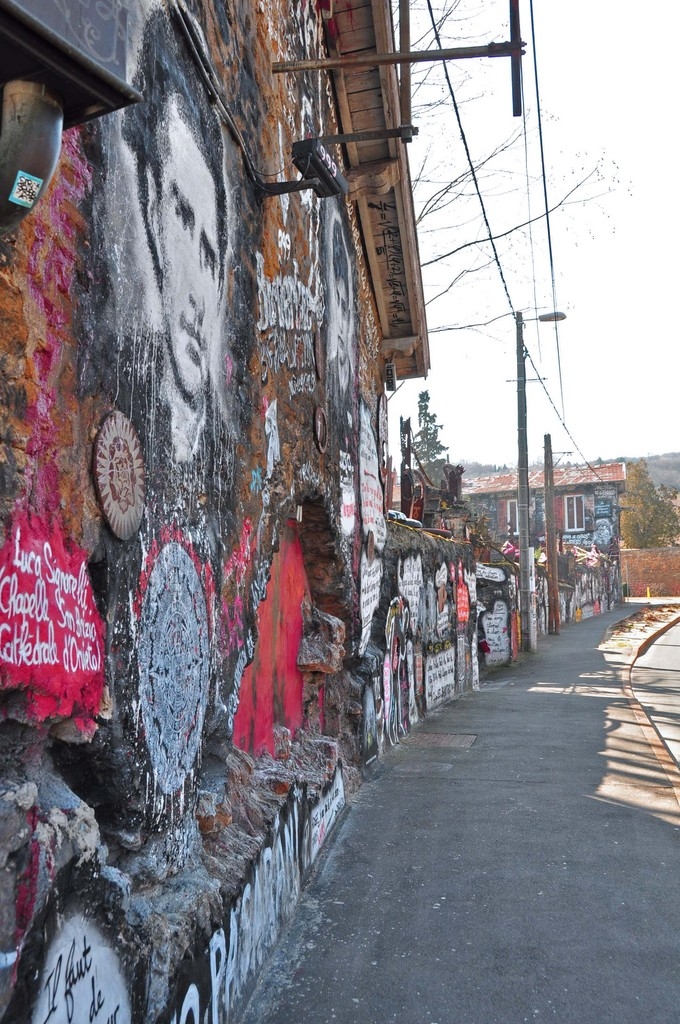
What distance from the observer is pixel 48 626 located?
2.31 m

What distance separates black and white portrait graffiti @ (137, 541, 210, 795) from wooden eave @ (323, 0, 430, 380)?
17.2 ft

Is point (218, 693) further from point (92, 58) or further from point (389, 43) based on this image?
point (389, 43)

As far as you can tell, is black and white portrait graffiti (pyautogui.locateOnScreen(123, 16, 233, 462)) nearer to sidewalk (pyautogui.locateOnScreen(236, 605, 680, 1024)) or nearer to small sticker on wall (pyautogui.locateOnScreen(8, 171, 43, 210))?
small sticker on wall (pyautogui.locateOnScreen(8, 171, 43, 210))

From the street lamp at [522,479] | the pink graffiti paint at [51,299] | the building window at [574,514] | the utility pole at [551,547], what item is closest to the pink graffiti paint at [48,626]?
the pink graffiti paint at [51,299]

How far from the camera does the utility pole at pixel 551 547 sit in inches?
1009

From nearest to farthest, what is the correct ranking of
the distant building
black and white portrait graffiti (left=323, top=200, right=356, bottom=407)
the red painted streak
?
the red painted streak → black and white portrait graffiti (left=323, top=200, right=356, bottom=407) → the distant building

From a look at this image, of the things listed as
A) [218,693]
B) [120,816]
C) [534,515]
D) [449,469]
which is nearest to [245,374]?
[218,693]

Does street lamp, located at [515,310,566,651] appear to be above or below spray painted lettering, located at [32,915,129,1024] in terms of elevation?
above

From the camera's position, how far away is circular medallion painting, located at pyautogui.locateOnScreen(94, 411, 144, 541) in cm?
263

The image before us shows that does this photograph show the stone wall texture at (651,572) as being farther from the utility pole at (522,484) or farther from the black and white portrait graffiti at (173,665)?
the black and white portrait graffiti at (173,665)

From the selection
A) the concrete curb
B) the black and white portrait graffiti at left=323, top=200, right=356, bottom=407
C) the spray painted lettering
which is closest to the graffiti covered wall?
the spray painted lettering

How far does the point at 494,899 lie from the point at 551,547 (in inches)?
853

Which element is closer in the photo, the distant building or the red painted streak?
the red painted streak

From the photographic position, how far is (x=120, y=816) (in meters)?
2.82
